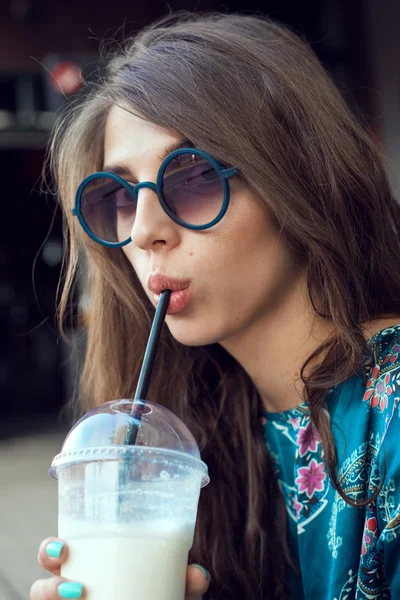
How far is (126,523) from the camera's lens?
1.07 metres

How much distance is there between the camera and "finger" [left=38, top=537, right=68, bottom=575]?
1137mm

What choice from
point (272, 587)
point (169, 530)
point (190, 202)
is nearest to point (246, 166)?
point (190, 202)

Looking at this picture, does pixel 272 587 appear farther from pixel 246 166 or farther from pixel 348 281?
pixel 246 166

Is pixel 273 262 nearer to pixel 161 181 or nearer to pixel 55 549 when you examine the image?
pixel 161 181

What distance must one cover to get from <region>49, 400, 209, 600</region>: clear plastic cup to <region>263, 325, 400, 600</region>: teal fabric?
0.37 meters

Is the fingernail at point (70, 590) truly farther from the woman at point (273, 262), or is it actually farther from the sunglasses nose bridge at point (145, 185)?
the sunglasses nose bridge at point (145, 185)

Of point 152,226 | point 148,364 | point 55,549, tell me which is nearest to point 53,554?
point 55,549

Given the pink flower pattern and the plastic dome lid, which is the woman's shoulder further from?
the plastic dome lid

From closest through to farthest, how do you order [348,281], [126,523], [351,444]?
[126,523], [351,444], [348,281]

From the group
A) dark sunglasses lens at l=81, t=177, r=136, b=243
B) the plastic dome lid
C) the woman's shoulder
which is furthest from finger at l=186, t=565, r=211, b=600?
dark sunglasses lens at l=81, t=177, r=136, b=243

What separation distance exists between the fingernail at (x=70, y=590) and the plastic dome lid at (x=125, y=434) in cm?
17

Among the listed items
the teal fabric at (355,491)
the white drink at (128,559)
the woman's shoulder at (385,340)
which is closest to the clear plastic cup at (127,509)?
the white drink at (128,559)

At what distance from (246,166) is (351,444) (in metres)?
0.58

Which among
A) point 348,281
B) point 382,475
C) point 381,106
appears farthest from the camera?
point 381,106
